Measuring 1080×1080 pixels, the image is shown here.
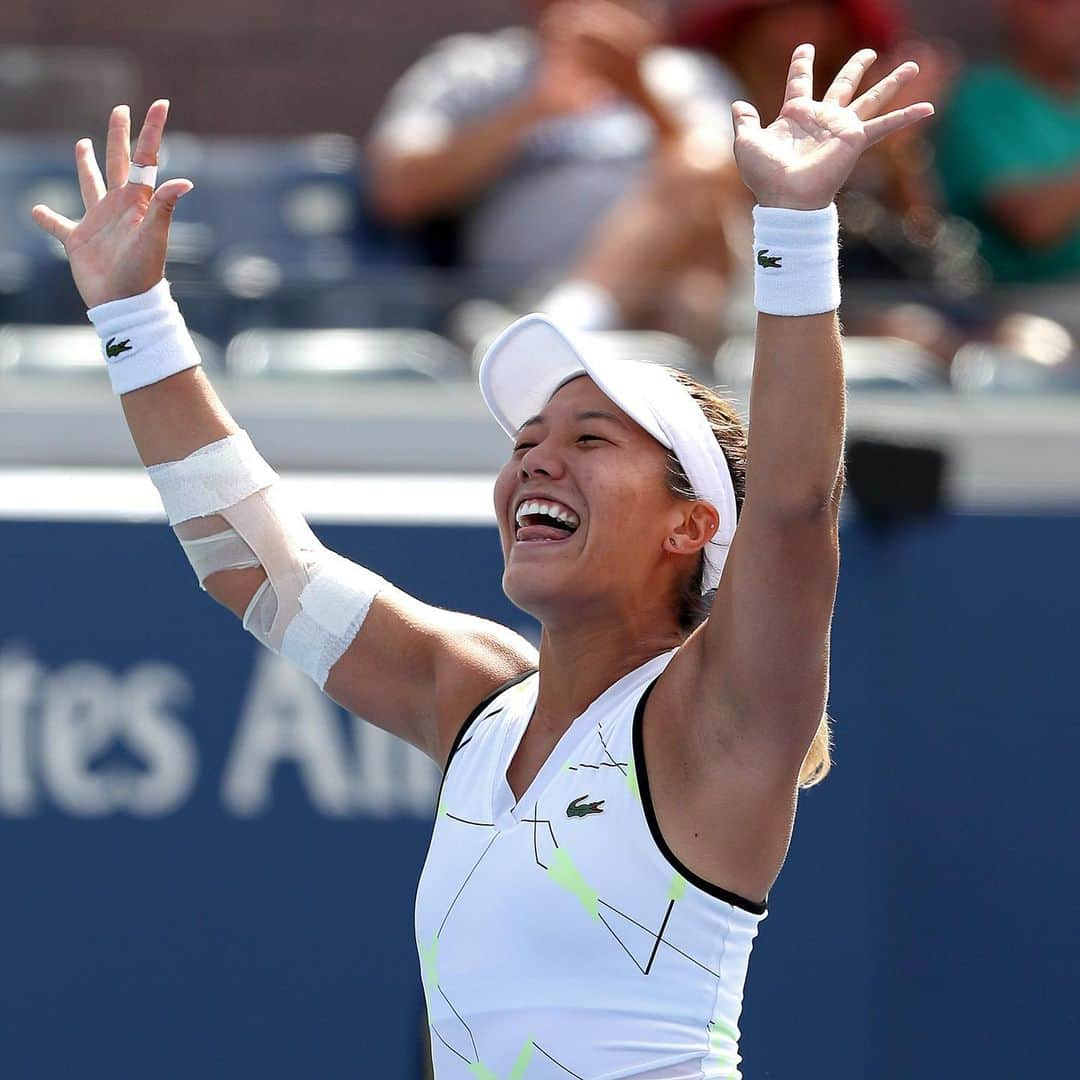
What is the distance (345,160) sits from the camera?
484 centimetres

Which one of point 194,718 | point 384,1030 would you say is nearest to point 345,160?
point 194,718

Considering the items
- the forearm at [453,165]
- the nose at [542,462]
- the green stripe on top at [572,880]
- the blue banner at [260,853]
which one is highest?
the forearm at [453,165]

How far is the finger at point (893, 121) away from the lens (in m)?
1.69

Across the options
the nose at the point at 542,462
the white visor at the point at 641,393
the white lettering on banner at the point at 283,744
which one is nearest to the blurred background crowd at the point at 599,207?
the white lettering on banner at the point at 283,744

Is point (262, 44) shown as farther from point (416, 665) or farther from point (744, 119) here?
point (744, 119)

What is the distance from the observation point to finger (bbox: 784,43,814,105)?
5.88 ft

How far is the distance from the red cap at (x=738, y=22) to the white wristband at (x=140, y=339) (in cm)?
264

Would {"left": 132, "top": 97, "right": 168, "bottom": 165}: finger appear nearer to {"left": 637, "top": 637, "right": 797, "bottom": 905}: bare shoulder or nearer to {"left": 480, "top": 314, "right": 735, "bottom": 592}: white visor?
{"left": 480, "top": 314, "right": 735, "bottom": 592}: white visor

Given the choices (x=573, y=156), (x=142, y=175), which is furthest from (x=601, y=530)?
(x=573, y=156)

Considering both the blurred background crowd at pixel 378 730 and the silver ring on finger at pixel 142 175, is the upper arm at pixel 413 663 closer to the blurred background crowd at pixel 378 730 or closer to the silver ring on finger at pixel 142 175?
the silver ring on finger at pixel 142 175

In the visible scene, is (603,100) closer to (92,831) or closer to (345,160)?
(345,160)

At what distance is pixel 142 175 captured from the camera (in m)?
2.23

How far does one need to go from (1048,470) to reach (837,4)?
138 cm

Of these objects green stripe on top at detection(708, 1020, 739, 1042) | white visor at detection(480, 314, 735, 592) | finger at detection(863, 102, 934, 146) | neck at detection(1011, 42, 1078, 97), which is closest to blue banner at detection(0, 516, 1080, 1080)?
white visor at detection(480, 314, 735, 592)
